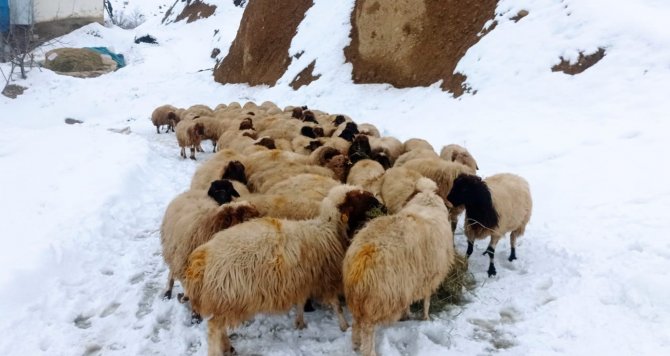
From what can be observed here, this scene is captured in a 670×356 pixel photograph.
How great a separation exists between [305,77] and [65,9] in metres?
28.6

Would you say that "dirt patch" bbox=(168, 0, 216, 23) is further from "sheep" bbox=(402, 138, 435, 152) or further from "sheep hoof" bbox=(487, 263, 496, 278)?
"sheep hoof" bbox=(487, 263, 496, 278)

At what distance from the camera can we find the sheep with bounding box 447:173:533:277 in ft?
18.5

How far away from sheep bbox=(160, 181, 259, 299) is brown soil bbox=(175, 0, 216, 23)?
5076cm

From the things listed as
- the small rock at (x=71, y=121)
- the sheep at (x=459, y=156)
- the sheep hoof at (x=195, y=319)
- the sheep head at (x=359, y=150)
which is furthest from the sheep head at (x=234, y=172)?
the small rock at (x=71, y=121)

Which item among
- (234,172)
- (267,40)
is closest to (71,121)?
(267,40)

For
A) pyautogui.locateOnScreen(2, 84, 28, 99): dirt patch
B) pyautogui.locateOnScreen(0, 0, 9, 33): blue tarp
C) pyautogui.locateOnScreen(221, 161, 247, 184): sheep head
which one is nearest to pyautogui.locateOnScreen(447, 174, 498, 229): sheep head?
pyautogui.locateOnScreen(221, 161, 247, 184): sheep head

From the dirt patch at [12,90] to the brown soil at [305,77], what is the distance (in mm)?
16331

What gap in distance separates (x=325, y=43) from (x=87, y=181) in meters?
15.2

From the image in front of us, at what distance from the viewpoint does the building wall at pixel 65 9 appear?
115ft

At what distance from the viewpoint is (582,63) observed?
11.3m

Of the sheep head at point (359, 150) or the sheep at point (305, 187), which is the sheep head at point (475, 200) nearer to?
the sheep at point (305, 187)

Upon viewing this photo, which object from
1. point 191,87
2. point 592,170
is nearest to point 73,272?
point 592,170

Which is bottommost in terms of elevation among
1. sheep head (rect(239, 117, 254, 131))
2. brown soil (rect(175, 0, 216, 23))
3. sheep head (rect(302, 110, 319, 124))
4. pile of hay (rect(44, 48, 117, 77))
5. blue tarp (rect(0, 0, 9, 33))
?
pile of hay (rect(44, 48, 117, 77))

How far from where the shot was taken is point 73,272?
5.91 metres
